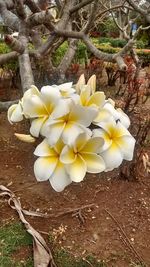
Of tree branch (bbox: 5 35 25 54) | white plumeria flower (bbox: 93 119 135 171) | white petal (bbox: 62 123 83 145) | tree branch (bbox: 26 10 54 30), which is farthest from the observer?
tree branch (bbox: 26 10 54 30)

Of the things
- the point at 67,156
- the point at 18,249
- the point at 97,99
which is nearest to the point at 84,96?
the point at 97,99

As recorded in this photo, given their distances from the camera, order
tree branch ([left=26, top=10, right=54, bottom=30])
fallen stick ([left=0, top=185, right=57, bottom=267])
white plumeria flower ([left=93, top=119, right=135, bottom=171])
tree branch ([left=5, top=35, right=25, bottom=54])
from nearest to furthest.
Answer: white plumeria flower ([left=93, top=119, right=135, bottom=171])
tree branch ([left=5, top=35, right=25, bottom=54])
fallen stick ([left=0, top=185, right=57, bottom=267])
tree branch ([left=26, top=10, right=54, bottom=30])

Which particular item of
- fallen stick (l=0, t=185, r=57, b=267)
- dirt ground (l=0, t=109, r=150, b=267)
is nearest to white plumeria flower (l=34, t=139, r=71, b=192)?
fallen stick (l=0, t=185, r=57, b=267)

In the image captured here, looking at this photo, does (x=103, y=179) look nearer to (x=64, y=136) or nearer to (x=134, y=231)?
(x=134, y=231)

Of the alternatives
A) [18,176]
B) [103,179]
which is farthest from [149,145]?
[18,176]

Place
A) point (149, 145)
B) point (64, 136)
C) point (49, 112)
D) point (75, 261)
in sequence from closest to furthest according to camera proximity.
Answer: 1. point (64, 136)
2. point (49, 112)
3. point (75, 261)
4. point (149, 145)

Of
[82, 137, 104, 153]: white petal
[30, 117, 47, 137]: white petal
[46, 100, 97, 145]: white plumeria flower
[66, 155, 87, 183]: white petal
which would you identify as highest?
[46, 100, 97, 145]: white plumeria flower

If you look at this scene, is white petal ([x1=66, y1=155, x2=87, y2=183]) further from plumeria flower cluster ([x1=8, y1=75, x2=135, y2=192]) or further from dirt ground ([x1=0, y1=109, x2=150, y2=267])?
dirt ground ([x1=0, y1=109, x2=150, y2=267])
